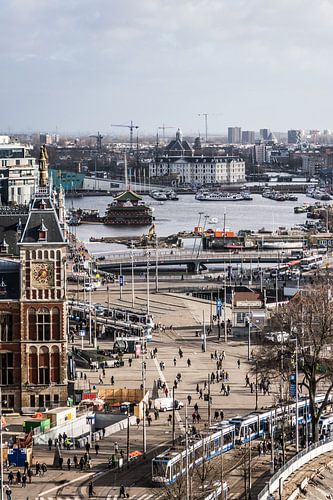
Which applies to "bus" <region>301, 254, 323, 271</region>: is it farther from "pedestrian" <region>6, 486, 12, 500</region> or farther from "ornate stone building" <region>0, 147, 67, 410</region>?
"pedestrian" <region>6, 486, 12, 500</region>

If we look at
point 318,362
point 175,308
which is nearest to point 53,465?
point 318,362

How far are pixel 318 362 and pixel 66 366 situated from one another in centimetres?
876

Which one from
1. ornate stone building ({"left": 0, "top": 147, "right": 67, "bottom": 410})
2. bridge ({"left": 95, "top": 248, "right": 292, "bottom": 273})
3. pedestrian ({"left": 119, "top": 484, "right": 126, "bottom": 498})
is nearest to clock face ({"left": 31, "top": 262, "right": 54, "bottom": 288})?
ornate stone building ({"left": 0, "top": 147, "right": 67, "bottom": 410})

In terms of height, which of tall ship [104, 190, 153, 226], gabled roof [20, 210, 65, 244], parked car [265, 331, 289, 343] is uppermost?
gabled roof [20, 210, 65, 244]

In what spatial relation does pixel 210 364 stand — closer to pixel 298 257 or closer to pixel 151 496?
pixel 151 496

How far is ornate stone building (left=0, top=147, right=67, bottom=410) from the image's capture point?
168 feet

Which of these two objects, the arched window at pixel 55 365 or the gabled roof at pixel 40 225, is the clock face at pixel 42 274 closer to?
the gabled roof at pixel 40 225

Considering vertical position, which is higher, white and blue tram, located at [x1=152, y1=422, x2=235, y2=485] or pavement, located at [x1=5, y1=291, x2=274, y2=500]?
white and blue tram, located at [x1=152, y1=422, x2=235, y2=485]

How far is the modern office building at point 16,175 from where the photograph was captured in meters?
116

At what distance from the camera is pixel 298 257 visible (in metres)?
107

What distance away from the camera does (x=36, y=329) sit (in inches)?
2023

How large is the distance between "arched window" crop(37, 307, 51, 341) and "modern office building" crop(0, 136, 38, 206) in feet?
201

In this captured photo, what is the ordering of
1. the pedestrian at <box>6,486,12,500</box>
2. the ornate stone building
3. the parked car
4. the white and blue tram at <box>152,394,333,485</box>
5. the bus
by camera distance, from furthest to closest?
the bus, the ornate stone building, the parked car, the white and blue tram at <box>152,394,333,485</box>, the pedestrian at <box>6,486,12,500</box>

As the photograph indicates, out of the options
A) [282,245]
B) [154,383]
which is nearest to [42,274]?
[154,383]
